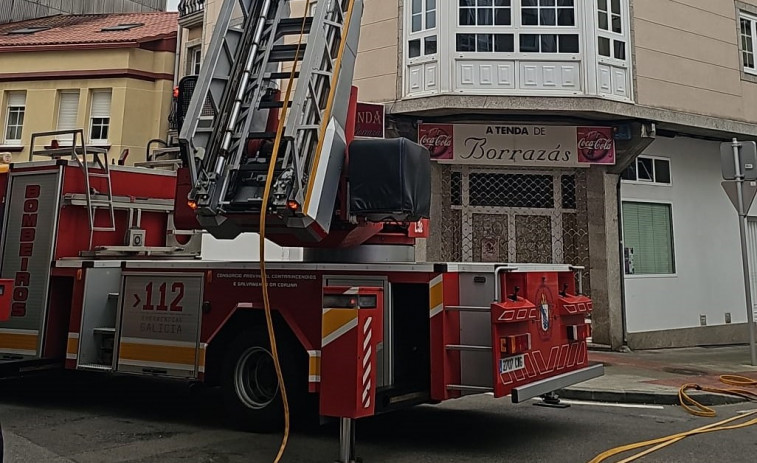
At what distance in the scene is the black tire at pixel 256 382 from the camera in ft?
19.1

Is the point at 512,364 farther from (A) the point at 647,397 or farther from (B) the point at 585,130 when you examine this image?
(B) the point at 585,130

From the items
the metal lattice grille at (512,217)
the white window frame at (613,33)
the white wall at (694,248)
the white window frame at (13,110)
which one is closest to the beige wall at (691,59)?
the white window frame at (613,33)

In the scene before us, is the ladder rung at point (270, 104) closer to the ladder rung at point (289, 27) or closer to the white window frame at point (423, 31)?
the ladder rung at point (289, 27)

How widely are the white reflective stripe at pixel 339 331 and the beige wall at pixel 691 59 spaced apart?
9991mm

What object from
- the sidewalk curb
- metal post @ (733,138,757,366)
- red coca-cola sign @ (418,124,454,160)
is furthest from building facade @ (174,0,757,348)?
the sidewalk curb

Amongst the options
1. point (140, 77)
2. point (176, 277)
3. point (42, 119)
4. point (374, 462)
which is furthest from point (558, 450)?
point (42, 119)

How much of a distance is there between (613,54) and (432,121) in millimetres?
3719

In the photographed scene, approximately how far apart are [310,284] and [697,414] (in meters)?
4.90

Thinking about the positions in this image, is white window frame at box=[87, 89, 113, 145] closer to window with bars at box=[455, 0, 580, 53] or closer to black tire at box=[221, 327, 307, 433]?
window with bars at box=[455, 0, 580, 53]

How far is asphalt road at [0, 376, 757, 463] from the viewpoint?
5.45 m

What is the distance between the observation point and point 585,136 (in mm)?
12711

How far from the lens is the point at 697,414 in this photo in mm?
7453

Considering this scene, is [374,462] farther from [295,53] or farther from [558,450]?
[295,53]

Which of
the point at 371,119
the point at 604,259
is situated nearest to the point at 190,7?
the point at 371,119
